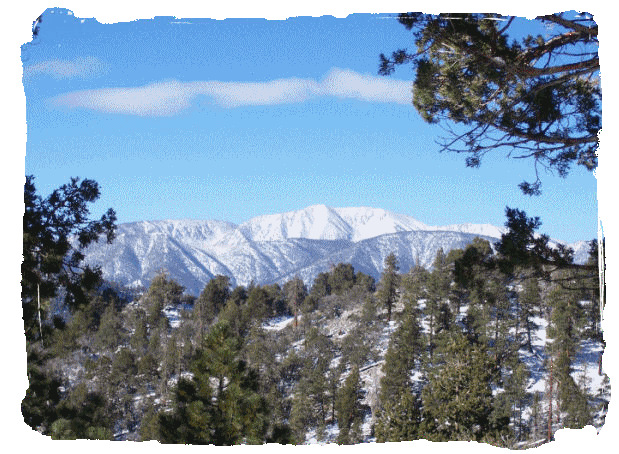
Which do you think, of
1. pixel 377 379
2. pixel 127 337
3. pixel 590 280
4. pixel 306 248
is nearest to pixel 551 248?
pixel 590 280

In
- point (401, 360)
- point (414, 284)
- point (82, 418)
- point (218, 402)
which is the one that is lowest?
point (82, 418)

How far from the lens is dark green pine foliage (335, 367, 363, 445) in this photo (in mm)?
6570

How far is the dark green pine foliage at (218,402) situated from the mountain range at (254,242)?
86 centimetres

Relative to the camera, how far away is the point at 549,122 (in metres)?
6.64

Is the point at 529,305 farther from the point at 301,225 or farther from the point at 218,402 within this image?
the point at 218,402

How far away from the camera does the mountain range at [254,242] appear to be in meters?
6.95

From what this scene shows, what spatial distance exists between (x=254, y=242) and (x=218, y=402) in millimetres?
1863

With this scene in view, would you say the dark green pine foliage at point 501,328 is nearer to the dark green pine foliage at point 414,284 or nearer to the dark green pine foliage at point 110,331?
the dark green pine foliage at point 414,284

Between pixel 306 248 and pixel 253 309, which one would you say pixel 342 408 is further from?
pixel 306 248

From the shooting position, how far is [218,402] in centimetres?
659

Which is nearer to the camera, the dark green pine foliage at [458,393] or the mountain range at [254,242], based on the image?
the dark green pine foliage at [458,393]

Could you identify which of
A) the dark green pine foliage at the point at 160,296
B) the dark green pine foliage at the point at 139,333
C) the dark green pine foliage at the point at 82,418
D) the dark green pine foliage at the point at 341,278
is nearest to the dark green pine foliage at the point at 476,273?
the dark green pine foliage at the point at 341,278

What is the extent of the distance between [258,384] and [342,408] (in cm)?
97

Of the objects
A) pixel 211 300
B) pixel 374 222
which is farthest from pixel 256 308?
pixel 374 222
